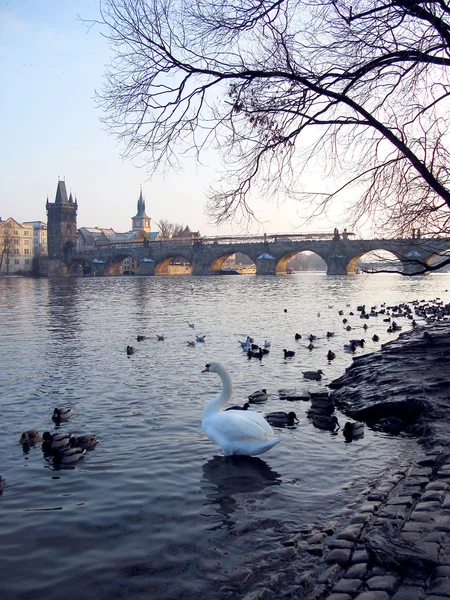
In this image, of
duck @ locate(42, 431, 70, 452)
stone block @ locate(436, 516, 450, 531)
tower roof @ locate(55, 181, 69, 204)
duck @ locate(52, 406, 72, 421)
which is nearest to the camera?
stone block @ locate(436, 516, 450, 531)

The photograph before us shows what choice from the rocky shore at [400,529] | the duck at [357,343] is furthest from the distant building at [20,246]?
the rocky shore at [400,529]

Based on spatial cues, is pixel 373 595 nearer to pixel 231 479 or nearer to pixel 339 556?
pixel 339 556

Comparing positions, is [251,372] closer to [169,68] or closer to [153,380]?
[153,380]

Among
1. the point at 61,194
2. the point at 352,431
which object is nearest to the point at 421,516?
the point at 352,431

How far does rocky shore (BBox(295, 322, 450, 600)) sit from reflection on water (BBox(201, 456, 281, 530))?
0.98 meters

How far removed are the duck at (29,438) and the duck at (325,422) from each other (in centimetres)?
325

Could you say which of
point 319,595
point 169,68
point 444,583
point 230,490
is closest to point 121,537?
point 230,490

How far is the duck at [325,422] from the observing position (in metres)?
7.15

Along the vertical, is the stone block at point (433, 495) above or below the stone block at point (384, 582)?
above

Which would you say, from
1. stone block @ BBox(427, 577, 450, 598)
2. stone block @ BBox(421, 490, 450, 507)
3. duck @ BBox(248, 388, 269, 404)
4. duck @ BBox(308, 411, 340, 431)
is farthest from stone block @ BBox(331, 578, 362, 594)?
duck @ BBox(248, 388, 269, 404)

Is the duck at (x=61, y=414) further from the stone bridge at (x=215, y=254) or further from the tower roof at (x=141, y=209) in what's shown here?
the tower roof at (x=141, y=209)

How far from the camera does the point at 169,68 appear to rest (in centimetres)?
702

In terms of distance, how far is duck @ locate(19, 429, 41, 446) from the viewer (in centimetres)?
646

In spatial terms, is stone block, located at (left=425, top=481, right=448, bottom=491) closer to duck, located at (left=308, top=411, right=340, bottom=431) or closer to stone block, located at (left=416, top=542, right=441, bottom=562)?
stone block, located at (left=416, top=542, right=441, bottom=562)
